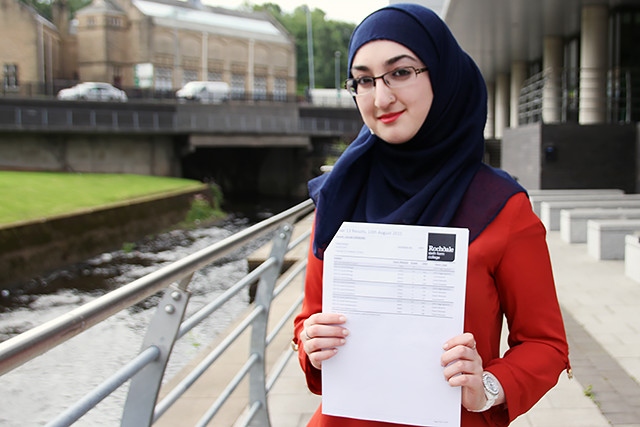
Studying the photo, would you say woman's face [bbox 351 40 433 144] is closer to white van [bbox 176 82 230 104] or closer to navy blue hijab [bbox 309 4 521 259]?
navy blue hijab [bbox 309 4 521 259]

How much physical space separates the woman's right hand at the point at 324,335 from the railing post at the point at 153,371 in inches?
24.3

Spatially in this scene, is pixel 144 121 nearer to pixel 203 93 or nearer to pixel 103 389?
pixel 203 93

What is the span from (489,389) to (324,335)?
1.17ft

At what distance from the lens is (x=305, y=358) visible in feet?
5.22

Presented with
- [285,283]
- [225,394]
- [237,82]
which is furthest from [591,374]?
[237,82]

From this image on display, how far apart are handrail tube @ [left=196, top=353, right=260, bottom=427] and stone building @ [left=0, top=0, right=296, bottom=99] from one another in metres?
48.0

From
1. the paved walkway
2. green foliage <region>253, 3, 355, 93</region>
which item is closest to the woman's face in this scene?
the paved walkway

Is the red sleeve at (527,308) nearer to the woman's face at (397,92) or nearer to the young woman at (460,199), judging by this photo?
the young woman at (460,199)

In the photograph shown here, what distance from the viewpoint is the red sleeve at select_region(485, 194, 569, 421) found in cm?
145

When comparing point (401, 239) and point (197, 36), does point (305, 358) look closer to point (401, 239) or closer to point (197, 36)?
point (401, 239)

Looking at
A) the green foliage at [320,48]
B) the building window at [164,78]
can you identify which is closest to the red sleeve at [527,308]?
the building window at [164,78]

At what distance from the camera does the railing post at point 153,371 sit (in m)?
1.90

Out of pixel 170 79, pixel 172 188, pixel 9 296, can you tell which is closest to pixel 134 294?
pixel 9 296

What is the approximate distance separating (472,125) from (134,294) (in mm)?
927
